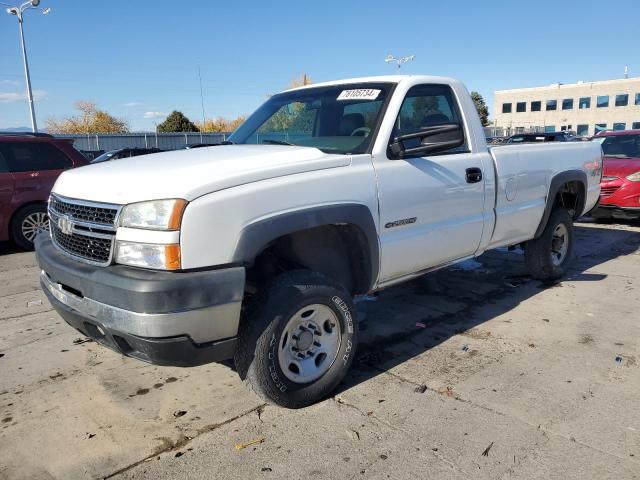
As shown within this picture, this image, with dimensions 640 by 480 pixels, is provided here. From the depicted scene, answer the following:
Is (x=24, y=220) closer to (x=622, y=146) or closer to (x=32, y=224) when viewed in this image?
(x=32, y=224)

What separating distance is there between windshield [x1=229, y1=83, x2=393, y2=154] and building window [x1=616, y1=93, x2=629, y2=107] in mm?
70300

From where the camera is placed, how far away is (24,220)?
767 cm

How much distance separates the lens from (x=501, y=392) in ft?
10.5

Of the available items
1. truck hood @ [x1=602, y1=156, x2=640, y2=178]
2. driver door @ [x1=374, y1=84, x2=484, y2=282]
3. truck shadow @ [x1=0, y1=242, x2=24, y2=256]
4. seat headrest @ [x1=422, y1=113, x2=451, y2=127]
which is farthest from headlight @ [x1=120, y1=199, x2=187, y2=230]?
truck hood @ [x1=602, y1=156, x2=640, y2=178]

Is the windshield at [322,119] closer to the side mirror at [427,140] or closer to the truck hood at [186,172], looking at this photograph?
the side mirror at [427,140]

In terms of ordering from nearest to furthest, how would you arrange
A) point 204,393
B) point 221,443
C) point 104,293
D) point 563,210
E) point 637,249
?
point 104,293 < point 221,443 < point 204,393 < point 563,210 < point 637,249

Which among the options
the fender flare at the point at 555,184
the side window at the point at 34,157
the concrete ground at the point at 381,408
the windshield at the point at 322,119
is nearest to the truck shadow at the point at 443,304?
the concrete ground at the point at 381,408

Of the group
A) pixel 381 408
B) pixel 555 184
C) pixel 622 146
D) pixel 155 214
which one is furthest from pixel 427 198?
pixel 622 146

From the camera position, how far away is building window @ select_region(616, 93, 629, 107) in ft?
202

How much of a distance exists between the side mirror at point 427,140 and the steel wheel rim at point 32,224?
6.43m

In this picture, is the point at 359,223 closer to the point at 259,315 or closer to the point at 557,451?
the point at 259,315

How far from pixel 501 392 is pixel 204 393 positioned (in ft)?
6.25

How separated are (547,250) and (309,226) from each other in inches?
139

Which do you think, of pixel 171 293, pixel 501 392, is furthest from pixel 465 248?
pixel 171 293
